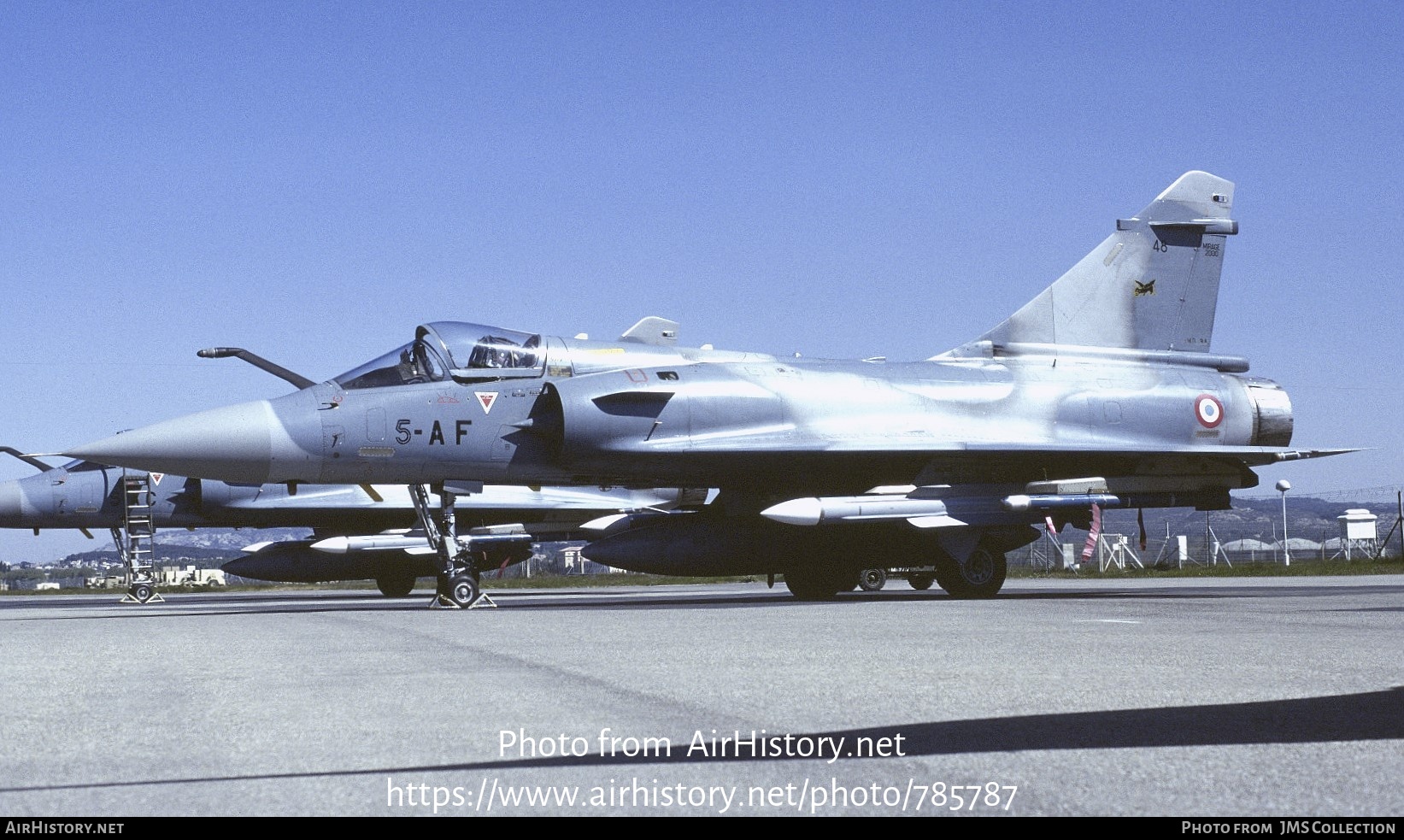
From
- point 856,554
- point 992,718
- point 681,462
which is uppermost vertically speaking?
point 992,718

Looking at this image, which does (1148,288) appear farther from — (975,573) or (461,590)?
(461,590)

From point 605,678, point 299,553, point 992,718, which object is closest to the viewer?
point 992,718

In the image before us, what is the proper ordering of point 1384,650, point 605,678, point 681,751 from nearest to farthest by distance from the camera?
point 681,751 < point 605,678 < point 1384,650

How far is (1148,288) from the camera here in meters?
19.6

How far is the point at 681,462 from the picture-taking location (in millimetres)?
16562

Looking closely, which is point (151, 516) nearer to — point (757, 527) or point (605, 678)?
point (757, 527)

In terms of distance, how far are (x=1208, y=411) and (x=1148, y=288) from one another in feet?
6.42

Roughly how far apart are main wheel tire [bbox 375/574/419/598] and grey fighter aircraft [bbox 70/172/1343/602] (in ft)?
25.4

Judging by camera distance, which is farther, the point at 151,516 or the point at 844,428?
the point at 151,516

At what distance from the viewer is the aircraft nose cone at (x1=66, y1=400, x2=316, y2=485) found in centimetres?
1483

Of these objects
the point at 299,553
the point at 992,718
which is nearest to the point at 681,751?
the point at 992,718

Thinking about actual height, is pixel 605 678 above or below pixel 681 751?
below

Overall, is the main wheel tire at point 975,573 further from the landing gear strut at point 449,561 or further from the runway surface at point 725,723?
the runway surface at point 725,723

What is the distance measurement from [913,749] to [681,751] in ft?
2.33
